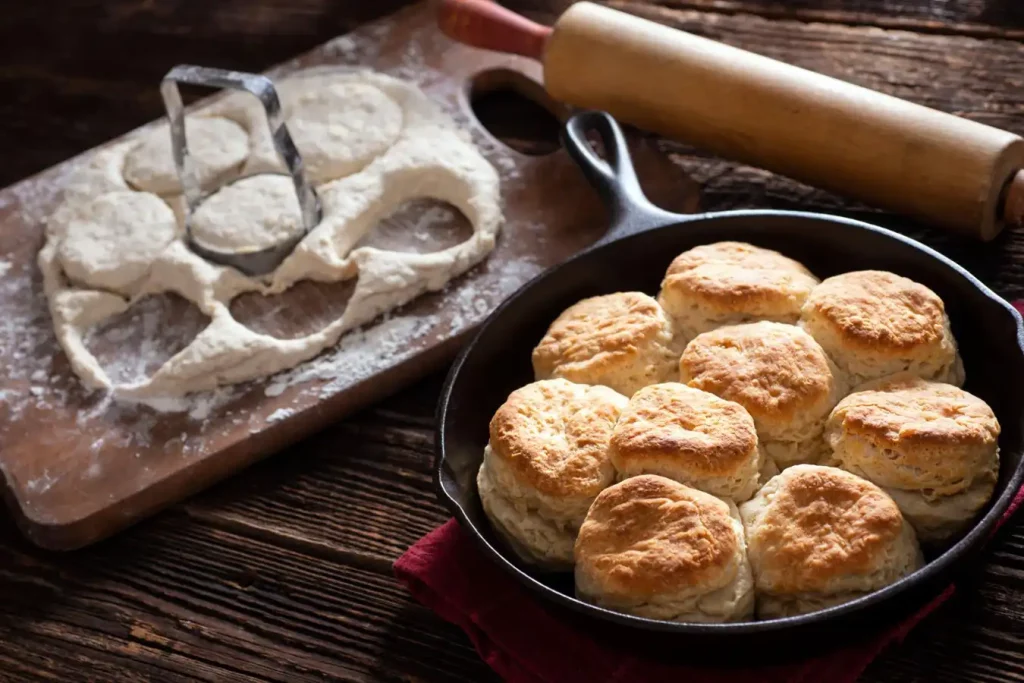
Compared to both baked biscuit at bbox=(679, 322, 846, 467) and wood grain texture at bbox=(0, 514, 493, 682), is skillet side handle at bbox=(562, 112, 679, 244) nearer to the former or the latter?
baked biscuit at bbox=(679, 322, 846, 467)

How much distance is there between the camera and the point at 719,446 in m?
1.07

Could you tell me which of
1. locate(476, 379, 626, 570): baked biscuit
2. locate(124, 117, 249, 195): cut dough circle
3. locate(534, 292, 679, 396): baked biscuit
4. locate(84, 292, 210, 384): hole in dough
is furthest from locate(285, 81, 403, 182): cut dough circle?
locate(476, 379, 626, 570): baked biscuit

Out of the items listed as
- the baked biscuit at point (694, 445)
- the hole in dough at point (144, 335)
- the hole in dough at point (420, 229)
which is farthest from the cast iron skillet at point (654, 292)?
the hole in dough at point (144, 335)

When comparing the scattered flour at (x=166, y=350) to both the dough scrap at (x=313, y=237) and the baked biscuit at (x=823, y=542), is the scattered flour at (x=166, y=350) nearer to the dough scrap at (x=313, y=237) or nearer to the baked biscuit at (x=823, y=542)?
the dough scrap at (x=313, y=237)

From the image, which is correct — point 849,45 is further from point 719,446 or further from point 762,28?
point 719,446

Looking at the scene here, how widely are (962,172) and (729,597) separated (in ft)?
2.62

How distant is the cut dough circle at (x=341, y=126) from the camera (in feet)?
5.98

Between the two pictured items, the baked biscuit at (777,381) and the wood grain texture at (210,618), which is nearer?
the baked biscuit at (777,381)

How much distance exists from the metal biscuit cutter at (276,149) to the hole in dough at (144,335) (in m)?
0.10

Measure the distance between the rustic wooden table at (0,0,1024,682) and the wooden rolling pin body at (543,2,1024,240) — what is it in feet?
0.22

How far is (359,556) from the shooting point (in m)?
1.38

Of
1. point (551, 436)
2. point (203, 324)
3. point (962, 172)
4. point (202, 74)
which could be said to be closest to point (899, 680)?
point (551, 436)

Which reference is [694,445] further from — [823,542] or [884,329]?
[884,329]

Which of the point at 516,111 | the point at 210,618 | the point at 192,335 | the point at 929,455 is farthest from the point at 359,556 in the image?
the point at 516,111
